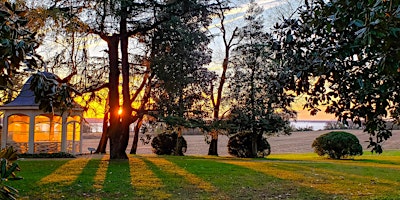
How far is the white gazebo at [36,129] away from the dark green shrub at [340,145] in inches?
444

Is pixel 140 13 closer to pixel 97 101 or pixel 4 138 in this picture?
pixel 97 101

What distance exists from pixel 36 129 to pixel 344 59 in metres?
16.6

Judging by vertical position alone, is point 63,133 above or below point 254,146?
above

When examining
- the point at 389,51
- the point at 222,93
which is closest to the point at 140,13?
the point at 222,93

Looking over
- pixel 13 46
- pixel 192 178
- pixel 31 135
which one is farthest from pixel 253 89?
pixel 13 46

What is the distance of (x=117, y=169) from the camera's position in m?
10.5

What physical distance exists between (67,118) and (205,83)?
20.9 ft

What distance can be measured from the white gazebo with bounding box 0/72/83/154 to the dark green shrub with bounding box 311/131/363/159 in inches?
444

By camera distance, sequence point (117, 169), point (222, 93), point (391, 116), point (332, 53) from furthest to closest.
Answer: point (222, 93) < point (117, 169) < point (391, 116) < point (332, 53)

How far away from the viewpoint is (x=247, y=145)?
19203 millimetres

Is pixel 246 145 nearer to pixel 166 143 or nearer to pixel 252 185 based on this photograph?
pixel 166 143

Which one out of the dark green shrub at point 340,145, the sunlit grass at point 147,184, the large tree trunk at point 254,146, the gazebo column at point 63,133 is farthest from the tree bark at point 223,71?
the sunlit grass at point 147,184

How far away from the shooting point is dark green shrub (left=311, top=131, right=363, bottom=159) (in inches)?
685

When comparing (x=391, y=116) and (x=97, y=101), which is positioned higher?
(x=97, y=101)
